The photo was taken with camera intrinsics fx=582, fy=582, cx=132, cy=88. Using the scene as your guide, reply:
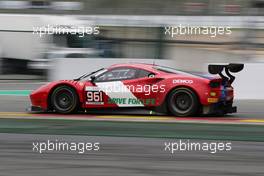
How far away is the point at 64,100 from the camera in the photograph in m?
10.9

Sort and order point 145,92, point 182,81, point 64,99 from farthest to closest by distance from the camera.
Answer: point 64,99, point 145,92, point 182,81

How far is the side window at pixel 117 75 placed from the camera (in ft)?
35.3

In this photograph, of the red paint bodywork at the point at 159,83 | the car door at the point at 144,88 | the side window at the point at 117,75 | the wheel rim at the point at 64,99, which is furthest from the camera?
the wheel rim at the point at 64,99

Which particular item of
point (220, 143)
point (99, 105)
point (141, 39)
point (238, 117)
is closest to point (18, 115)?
point (99, 105)

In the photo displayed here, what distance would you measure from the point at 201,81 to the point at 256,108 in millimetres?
2568

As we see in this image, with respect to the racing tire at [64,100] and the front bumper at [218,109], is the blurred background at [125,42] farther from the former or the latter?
the racing tire at [64,100]

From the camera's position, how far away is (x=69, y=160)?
6031mm

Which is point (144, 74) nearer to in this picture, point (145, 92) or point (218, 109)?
point (145, 92)

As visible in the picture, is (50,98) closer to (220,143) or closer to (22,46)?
(220,143)
